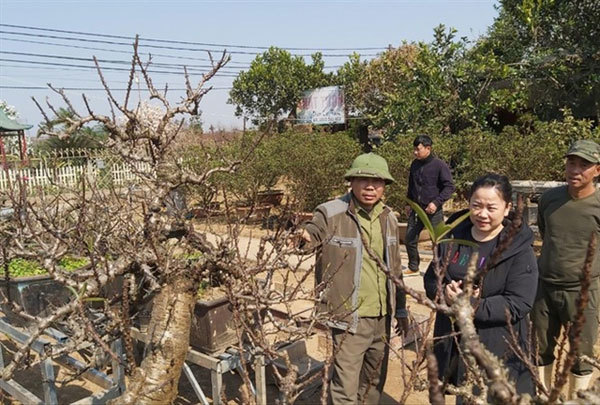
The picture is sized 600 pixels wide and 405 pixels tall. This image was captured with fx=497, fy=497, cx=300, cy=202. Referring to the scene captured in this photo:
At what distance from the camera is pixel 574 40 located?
388 inches

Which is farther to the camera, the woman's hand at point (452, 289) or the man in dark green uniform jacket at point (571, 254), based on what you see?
the man in dark green uniform jacket at point (571, 254)

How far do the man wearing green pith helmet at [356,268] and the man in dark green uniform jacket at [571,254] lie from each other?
39.2 inches

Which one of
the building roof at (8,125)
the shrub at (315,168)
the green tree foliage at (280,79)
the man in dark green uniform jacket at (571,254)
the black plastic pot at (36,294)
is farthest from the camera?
the green tree foliage at (280,79)

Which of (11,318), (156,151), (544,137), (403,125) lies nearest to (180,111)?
(156,151)

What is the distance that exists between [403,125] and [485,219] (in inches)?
380

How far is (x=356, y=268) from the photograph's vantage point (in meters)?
2.85

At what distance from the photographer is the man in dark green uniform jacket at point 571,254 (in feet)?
9.67

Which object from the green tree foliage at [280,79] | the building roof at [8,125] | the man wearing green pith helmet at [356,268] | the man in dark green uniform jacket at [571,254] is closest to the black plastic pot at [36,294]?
the man wearing green pith helmet at [356,268]

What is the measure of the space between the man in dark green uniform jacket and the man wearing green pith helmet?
100cm

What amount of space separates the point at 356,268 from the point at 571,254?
1.34 m

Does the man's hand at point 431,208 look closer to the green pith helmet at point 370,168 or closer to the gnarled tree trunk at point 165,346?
the green pith helmet at point 370,168

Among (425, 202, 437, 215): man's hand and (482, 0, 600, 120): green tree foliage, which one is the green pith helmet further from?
(482, 0, 600, 120): green tree foliage

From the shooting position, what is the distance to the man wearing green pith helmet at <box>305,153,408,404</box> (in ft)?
9.18

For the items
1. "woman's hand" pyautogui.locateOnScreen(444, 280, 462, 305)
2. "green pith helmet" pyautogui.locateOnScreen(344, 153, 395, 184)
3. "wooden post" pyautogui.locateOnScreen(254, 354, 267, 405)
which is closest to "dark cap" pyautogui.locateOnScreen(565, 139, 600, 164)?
"green pith helmet" pyautogui.locateOnScreen(344, 153, 395, 184)
